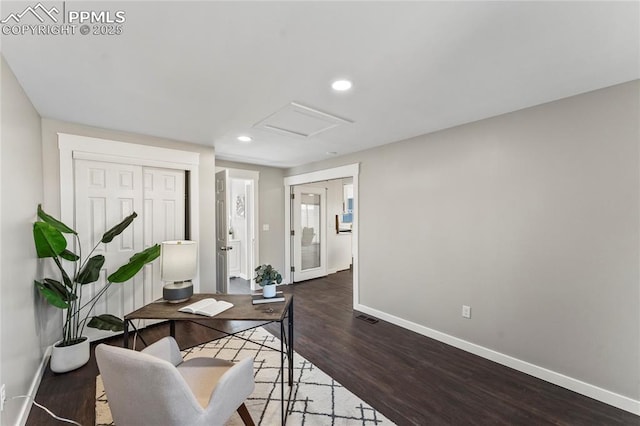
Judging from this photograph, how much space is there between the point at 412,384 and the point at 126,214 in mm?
3393

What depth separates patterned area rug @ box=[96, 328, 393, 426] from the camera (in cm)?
181

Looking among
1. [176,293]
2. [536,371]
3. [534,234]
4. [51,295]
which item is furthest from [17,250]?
[536,371]

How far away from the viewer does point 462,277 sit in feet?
9.29

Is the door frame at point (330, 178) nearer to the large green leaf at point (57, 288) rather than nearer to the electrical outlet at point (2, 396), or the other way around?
the large green leaf at point (57, 288)

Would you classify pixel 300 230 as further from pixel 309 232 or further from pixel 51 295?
pixel 51 295

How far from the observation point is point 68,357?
7.74ft

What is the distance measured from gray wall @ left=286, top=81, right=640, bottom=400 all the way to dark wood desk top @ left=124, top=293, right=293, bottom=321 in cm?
187

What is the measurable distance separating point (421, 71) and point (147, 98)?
2.11m

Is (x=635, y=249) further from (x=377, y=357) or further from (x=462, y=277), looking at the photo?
(x=377, y=357)

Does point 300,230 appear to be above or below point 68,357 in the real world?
above

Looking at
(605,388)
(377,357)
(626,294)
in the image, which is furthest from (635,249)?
(377,357)

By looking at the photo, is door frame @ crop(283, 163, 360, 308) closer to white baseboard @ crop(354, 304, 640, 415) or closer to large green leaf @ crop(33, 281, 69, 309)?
white baseboard @ crop(354, 304, 640, 415)

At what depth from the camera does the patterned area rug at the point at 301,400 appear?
1810mm

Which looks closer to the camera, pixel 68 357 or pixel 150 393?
pixel 150 393
